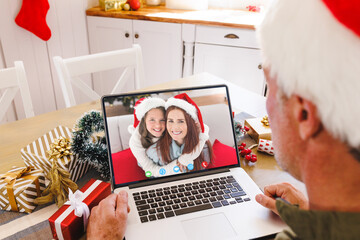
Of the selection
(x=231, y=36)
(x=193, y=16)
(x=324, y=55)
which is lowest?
(x=231, y=36)

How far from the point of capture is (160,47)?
2582mm

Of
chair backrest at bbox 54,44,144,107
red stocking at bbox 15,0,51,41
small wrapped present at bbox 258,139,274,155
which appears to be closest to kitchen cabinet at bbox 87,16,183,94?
red stocking at bbox 15,0,51,41

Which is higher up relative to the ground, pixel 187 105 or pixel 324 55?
pixel 324 55

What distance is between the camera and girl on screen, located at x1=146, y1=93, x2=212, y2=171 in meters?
0.84

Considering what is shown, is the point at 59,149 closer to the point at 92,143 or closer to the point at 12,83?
the point at 92,143

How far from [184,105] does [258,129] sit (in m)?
0.33

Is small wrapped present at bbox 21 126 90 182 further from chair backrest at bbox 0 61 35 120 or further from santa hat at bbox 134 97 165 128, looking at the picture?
chair backrest at bbox 0 61 35 120

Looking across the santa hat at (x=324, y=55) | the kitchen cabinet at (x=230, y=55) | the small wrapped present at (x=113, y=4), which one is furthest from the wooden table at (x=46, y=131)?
the small wrapped present at (x=113, y=4)

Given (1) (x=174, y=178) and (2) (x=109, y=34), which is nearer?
(1) (x=174, y=178)

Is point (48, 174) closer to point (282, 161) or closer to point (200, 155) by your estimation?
point (200, 155)

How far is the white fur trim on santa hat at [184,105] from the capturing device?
2.90 ft

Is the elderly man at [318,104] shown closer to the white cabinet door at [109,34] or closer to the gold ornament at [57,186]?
the gold ornament at [57,186]

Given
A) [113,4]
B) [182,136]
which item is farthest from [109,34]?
[182,136]

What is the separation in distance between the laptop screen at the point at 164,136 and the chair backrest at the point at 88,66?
673 mm
